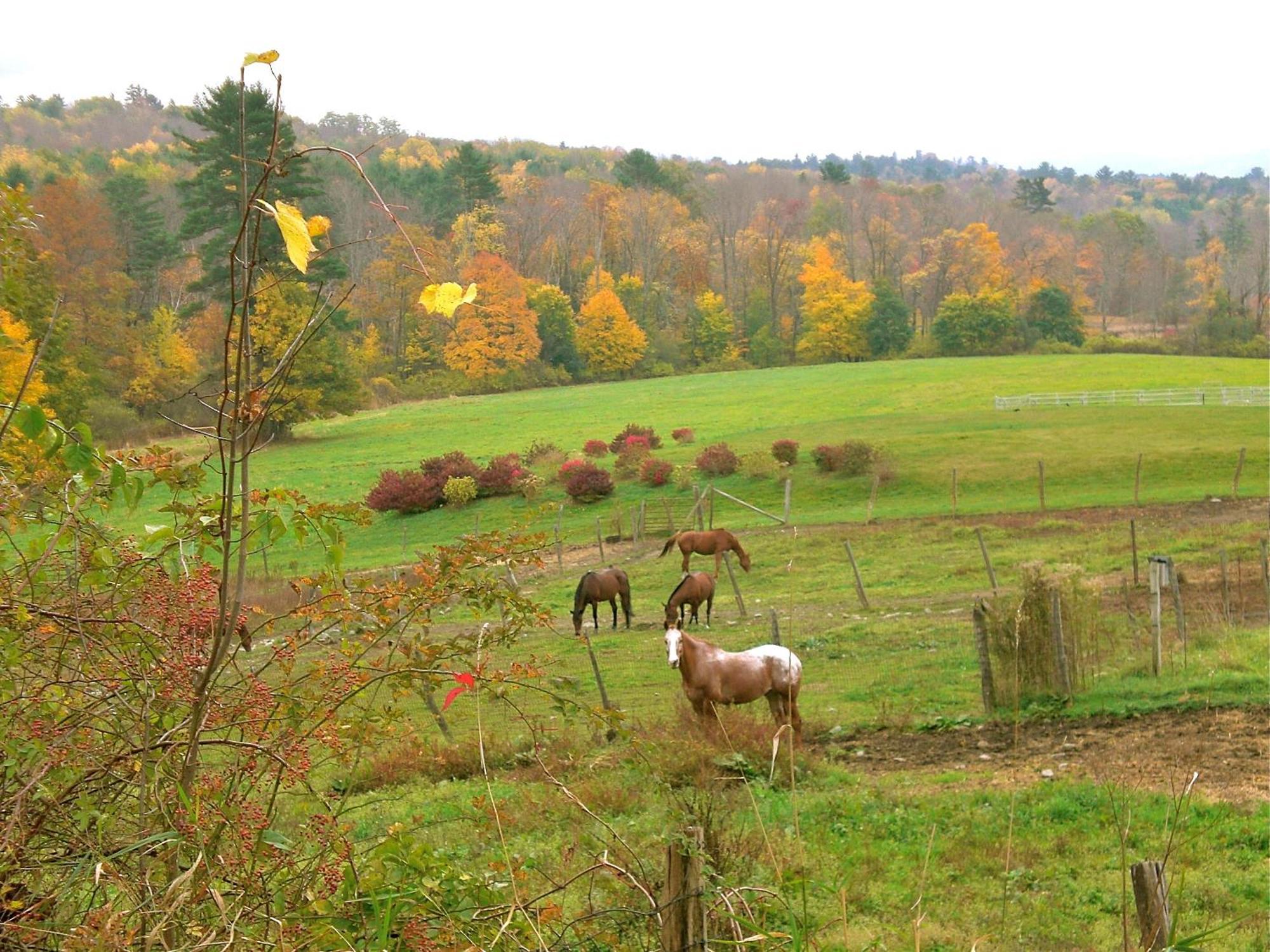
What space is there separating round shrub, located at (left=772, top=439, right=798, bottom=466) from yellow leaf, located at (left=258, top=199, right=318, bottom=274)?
117 ft

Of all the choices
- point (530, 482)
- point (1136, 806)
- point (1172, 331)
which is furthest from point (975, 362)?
point (1136, 806)

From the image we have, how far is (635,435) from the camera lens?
43531mm

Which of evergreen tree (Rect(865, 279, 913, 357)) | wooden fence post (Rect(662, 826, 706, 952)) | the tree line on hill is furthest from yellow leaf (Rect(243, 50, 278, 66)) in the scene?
evergreen tree (Rect(865, 279, 913, 357))

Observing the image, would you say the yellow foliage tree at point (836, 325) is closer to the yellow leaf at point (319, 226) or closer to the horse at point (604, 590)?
the horse at point (604, 590)

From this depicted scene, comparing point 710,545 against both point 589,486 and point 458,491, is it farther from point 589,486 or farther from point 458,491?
point 458,491

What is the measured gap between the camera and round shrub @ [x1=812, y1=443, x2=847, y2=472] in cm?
3531

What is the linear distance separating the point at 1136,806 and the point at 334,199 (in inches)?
1854

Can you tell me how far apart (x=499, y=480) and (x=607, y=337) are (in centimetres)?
3758

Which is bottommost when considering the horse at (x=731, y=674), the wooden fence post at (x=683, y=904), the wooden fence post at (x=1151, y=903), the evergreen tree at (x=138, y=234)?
the horse at (x=731, y=674)

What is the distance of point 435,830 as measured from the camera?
747cm

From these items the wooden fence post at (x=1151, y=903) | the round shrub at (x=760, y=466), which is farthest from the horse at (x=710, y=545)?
the wooden fence post at (x=1151, y=903)

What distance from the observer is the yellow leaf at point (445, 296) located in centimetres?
188

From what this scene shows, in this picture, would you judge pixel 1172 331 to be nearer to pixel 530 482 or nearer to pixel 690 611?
pixel 530 482

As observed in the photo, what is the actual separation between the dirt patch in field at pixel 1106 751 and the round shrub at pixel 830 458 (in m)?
24.4
